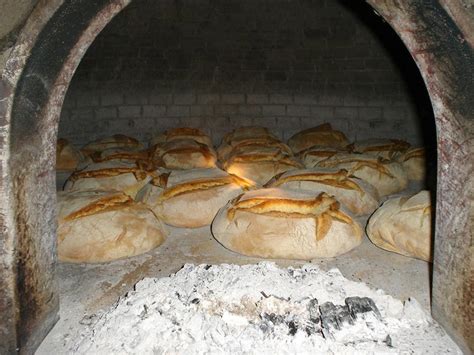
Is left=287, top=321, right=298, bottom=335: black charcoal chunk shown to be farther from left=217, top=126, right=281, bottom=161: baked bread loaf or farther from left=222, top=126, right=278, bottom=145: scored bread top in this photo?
left=222, top=126, right=278, bottom=145: scored bread top

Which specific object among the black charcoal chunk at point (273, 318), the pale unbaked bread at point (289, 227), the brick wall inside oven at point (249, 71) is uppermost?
the brick wall inside oven at point (249, 71)

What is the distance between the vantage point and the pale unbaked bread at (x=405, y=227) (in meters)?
3.54

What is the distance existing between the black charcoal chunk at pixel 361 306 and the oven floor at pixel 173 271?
0.50 metres

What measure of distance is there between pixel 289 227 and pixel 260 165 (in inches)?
71.4

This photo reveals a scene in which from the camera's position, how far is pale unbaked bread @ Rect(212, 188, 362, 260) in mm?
3623

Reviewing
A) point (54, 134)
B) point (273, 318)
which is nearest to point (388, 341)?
point (273, 318)

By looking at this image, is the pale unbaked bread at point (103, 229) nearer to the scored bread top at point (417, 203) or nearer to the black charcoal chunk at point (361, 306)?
the black charcoal chunk at point (361, 306)

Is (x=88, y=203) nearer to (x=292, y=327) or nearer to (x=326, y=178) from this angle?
(x=292, y=327)

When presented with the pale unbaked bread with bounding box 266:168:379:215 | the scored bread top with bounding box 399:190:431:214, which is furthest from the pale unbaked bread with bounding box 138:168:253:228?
the scored bread top with bounding box 399:190:431:214

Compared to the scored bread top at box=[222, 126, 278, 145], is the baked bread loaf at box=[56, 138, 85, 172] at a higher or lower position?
lower

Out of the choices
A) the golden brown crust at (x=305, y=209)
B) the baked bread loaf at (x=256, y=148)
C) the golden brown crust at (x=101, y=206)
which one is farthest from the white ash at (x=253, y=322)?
the baked bread loaf at (x=256, y=148)

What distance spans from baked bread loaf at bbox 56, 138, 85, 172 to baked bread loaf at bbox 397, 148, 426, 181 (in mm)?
4185

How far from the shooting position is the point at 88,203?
3.78m

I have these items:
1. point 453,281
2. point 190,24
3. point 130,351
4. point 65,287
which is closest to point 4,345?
point 130,351
